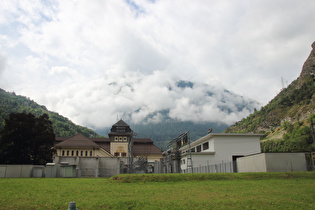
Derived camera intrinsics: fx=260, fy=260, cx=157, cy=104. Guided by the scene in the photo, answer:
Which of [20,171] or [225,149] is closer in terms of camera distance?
[20,171]

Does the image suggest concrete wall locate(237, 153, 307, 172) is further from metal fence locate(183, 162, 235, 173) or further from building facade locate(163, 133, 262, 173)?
building facade locate(163, 133, 262, 173)

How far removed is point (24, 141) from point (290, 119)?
141 meters

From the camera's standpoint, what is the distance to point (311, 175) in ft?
83.5

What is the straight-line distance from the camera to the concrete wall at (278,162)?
31359 mm

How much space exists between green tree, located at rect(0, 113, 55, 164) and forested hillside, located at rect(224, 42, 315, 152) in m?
88.8

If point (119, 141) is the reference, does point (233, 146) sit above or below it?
below

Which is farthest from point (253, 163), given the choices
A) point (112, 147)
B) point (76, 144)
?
point (112, 147)

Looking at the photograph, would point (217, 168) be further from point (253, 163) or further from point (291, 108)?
point (291, 108)

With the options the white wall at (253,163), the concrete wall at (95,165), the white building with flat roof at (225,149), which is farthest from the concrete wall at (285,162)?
the concrete wall at (95,165)

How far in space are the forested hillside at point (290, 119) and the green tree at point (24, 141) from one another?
291 feet

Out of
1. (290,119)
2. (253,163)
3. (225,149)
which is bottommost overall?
(253,163)

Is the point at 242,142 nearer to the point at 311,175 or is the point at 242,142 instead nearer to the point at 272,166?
the point at 272,166

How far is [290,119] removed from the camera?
480 ft

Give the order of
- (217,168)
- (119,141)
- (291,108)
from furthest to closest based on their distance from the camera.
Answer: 1. (291,108)
2. (119,141)
3. (217,168)
